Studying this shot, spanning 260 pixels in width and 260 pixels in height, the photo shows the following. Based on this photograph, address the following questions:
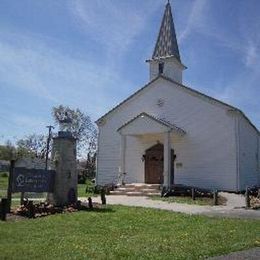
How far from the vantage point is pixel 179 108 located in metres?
31.4

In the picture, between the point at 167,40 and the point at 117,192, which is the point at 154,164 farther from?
the point at 167,40

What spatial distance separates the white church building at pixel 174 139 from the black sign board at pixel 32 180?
1125 cm

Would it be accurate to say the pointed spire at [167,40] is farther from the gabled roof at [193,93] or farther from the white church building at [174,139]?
the gabled roof at [193,93]

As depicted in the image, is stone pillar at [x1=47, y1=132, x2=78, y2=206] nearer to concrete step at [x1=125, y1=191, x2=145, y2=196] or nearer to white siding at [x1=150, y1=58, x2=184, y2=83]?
concrete step at [x1=125, y1=191, x2=145, y2=196]

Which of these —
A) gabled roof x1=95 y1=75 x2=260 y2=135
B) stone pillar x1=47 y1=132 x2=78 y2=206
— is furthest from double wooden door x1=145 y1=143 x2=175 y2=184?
stone pillar x1=47 y1=132 x2=78 y2=206

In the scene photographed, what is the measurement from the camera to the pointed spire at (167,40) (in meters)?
36.1

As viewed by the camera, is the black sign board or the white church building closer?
the black sign board

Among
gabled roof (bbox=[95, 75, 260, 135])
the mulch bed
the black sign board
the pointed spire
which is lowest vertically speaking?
the mulch bed

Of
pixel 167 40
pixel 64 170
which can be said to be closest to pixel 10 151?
pixel 167 40

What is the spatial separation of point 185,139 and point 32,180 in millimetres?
15523

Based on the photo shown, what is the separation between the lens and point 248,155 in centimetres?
3158

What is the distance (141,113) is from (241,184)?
26.8ft

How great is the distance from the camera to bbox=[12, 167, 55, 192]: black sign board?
16469mm

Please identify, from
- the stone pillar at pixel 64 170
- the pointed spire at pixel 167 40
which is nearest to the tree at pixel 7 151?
the pointed spire at pixel 167 40
